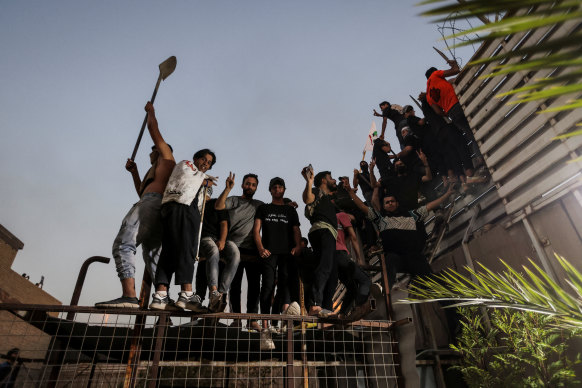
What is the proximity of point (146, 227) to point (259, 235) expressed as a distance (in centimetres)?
162

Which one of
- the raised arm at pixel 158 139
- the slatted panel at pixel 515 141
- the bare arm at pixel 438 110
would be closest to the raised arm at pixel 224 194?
the raised arm at pixel 158 139

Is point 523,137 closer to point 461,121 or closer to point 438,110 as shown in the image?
point 438,110

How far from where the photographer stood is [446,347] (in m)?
6.31

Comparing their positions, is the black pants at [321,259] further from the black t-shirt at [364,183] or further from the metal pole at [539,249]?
the black t-shirt at [364,183]

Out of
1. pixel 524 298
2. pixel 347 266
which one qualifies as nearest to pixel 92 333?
pixel 347 266

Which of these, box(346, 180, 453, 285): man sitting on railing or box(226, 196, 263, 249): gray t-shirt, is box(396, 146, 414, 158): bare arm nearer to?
box(346, 180, 453, 285): man sitting on railing

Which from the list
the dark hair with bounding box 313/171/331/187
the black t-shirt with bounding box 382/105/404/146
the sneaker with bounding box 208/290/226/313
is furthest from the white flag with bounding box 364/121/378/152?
the sneaker with bounding box 208/290/226/313

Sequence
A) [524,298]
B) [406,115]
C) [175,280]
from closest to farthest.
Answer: [524,298], [175,280], [406,115]

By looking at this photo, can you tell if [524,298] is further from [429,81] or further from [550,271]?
[429,81]

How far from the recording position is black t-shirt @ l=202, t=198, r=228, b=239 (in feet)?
16.2

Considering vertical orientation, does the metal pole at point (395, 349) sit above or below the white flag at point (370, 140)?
below

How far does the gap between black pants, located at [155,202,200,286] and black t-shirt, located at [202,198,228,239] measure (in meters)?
0.83

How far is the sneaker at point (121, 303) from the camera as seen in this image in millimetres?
3568

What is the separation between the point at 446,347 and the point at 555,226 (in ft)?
9.66
